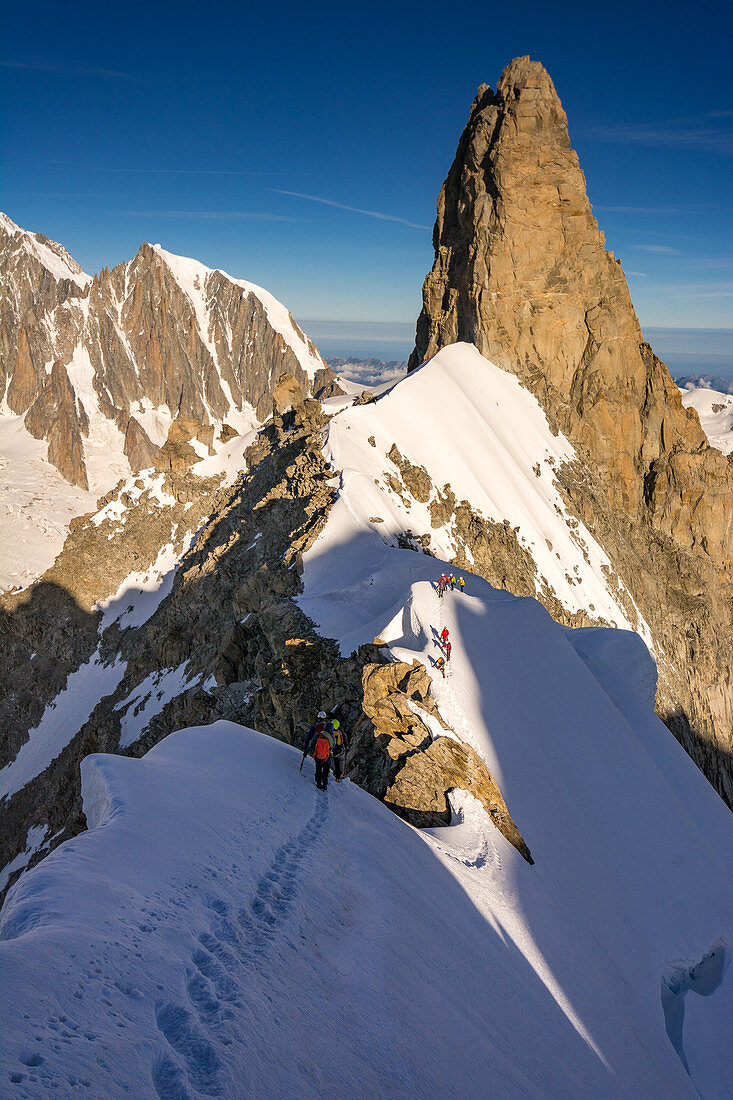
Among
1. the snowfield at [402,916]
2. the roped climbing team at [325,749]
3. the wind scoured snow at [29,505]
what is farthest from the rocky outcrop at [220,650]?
the wind scoured snow at [29,505]

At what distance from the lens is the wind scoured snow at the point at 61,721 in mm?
38094

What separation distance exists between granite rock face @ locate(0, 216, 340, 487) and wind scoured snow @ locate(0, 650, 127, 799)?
105 metres

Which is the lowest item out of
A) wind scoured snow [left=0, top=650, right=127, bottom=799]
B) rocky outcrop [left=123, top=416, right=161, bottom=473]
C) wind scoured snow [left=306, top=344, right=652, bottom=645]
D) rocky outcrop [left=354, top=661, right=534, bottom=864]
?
wind scoured snow [left=0, top=650, right=127, bottom=799]

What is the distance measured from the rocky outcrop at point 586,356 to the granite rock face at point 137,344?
104m

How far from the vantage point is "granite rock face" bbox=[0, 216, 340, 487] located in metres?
148

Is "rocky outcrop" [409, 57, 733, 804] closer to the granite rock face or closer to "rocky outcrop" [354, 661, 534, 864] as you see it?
"rocky outcrop" [354, 661, 534, 864]

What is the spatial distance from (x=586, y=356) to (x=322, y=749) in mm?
50954

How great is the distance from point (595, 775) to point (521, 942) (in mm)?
6307

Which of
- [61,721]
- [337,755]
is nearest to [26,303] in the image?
[61,721]

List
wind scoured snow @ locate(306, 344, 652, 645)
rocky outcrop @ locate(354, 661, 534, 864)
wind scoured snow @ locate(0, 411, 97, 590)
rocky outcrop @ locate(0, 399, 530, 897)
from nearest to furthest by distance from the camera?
rocky outcrop @ locate(354, 661, 534, 864) < rocky outcrop @ locate(0, 399, 530, 897) < wind scoured snow @ locate(306, 344, 652, 645) < wind scoured snow @ locate(0, 411, 97, 590)

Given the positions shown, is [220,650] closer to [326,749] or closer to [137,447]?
[326,749]

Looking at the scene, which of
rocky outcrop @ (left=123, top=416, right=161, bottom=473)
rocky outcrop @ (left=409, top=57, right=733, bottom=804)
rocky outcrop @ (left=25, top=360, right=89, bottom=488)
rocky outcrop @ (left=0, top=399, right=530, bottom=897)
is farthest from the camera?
rocky outcrop @ (left=123, top=416, right=161, bottom=473)

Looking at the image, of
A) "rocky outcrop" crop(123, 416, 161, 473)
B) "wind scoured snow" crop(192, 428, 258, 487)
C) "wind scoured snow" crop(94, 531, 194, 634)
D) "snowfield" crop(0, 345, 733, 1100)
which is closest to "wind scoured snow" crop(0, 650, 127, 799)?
"wind scoured snow" crop(94, 531, 194, 634)

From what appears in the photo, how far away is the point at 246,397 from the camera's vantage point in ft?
561
